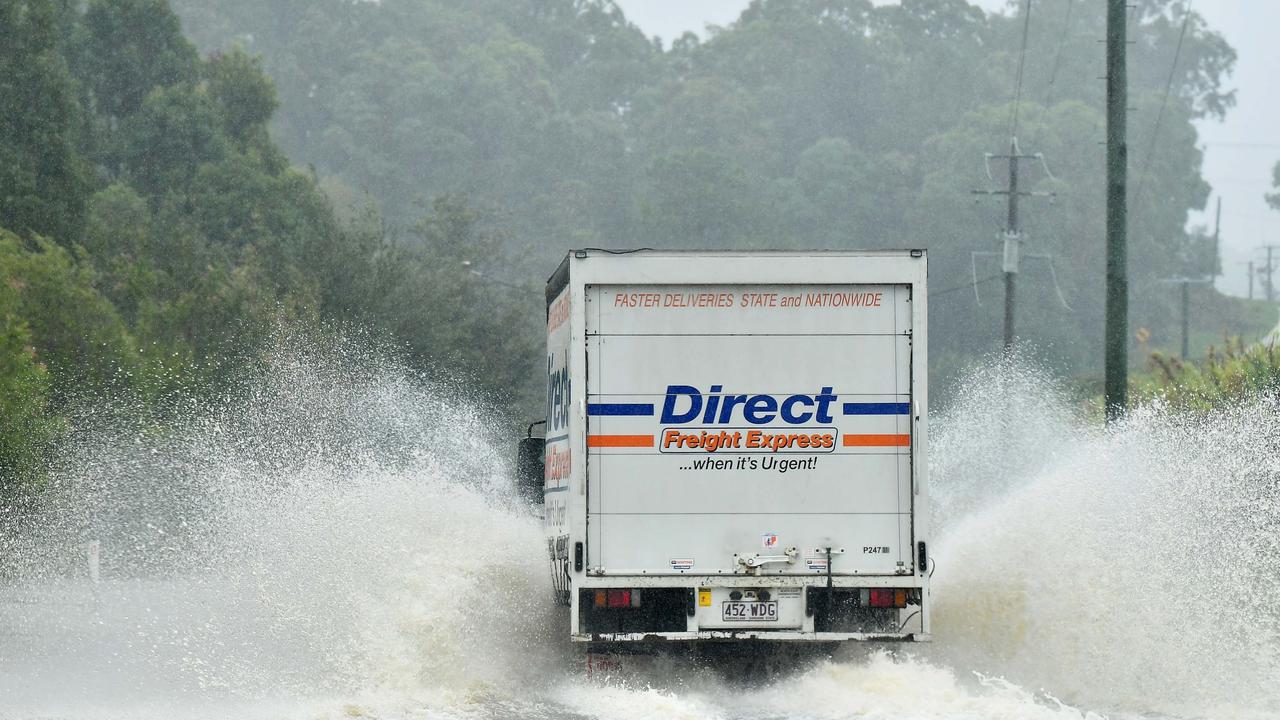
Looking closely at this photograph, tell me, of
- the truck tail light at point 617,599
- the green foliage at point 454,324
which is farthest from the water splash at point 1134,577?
the green foliage at point 454,324

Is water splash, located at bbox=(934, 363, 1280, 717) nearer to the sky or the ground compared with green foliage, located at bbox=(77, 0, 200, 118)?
nearer to the ground

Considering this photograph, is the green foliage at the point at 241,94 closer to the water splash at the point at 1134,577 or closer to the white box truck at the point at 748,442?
the water splash at the point at 1134,577

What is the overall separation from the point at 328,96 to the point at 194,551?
4263 inches

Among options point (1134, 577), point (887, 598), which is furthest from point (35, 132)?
point (887, 598)

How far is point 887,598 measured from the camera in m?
12.5

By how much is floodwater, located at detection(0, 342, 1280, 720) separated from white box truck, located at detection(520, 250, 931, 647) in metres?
0.64

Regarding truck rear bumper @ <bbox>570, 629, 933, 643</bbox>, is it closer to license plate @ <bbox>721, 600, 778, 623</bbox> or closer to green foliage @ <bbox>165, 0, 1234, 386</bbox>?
license plate @ <bbox>721, 600, 778, 623</bbox>

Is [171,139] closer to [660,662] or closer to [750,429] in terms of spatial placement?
[660,662]

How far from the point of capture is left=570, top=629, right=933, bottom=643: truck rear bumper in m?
12.4

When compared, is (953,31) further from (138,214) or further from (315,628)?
(315,628)

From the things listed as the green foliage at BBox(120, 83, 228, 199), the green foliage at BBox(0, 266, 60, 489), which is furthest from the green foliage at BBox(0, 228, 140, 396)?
the green foliage at BBox(120, 83, 228, 199)

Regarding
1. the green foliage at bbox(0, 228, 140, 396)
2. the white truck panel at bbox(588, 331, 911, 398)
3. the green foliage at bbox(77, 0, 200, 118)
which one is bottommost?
the white truck panel at bbox(588, 331, 911, 398)

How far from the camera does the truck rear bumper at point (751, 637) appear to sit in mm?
12383

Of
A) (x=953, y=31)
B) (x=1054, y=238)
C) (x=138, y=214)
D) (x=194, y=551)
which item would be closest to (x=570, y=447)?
(x=194, y=551)
